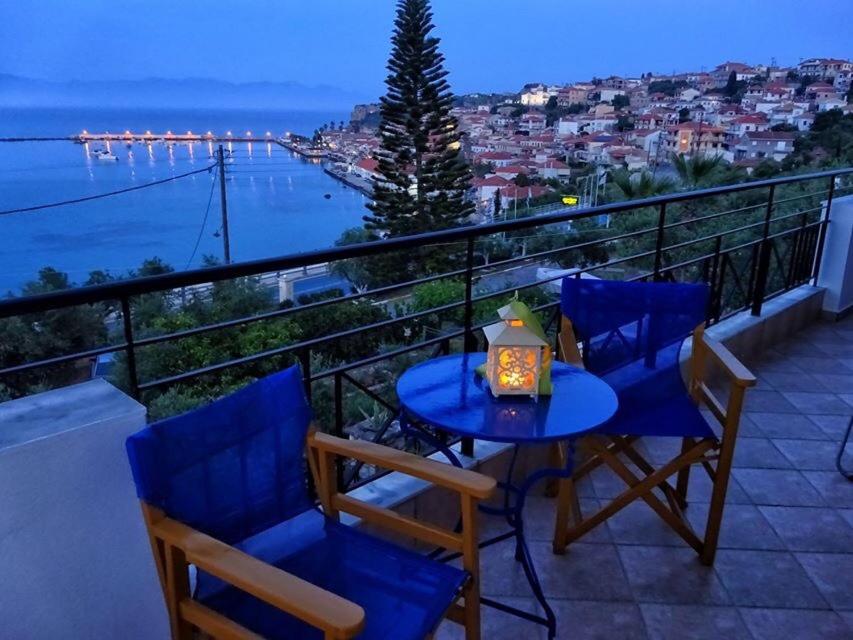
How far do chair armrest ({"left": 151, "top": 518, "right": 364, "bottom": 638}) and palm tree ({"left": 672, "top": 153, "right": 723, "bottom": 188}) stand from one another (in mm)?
14875

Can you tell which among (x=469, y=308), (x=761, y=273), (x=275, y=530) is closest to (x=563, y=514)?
(x=469, y=308)

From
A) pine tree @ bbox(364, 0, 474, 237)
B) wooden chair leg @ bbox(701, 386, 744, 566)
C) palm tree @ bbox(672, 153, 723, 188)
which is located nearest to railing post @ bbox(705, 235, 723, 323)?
wooden chair leg @ bbox(701, 386, 744, 566)

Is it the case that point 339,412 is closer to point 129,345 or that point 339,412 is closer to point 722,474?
point 129,345

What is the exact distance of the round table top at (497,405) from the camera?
5.21 ft

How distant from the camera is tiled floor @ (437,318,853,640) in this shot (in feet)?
6.12

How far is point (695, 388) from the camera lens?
7.54 ft

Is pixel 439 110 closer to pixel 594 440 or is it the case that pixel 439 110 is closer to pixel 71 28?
pixel 594 440

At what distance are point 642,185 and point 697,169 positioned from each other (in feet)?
4.23

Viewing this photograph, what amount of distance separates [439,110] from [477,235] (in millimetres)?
16913

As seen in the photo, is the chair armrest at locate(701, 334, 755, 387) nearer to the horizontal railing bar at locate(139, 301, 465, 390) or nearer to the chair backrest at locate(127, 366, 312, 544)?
the horizontal railing bar at locate(139, 301, 465, 390)

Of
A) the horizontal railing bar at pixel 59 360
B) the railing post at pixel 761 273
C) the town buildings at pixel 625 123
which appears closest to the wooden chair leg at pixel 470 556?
the horizontal railing bar at pixel 59 360

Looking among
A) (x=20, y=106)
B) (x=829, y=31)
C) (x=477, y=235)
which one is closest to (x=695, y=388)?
(x=477, y=235)

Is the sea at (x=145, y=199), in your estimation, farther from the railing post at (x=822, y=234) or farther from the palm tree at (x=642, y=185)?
the railing post at (x=822, y=234)

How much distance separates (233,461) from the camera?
1.39m
